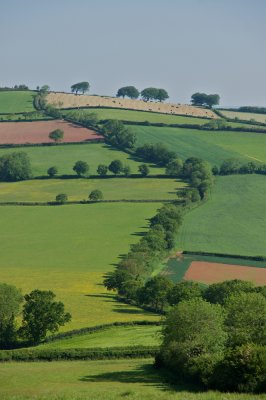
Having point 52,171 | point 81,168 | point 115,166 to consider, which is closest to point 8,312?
point 81,168

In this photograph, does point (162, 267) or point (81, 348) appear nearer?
point (81, 348)

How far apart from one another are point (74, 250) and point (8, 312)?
1810 inches

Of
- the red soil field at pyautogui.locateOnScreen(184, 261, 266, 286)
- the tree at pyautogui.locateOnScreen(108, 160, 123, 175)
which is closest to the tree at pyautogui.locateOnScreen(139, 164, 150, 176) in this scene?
the tree at pyautogui.locateOnScreen(108, 160, 123, 175)

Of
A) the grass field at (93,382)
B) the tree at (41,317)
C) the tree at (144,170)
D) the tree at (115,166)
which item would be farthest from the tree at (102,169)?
the grass field at (93,382)

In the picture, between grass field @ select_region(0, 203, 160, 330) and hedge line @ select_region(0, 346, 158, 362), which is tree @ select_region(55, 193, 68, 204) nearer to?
grass field @ select_region(0, 203, 160, 330)

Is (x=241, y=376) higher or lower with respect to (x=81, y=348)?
higher

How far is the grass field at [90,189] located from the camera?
17162cm

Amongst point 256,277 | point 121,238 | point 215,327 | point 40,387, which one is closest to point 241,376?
point 215,327

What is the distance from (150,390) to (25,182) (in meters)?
138

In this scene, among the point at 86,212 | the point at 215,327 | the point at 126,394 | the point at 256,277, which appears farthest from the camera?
the point at 86,212

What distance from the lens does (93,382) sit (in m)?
60.2

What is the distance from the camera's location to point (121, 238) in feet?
461

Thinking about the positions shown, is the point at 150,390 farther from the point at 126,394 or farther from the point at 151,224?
the point at 151,224

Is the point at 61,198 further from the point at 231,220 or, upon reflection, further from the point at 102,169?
the point at 231,220
